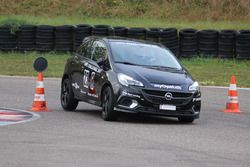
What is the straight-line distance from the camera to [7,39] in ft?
104

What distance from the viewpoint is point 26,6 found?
4500 cm

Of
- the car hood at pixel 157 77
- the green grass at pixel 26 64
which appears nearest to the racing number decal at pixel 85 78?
the car hood at pixel 157 77

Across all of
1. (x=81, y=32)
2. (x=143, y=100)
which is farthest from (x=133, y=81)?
(x=81, y=32)

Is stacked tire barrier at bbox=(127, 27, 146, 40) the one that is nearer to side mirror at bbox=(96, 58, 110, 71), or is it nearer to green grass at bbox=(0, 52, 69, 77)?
green grass at bbox=(0, 52, 69, 77)

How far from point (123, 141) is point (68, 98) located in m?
5.13

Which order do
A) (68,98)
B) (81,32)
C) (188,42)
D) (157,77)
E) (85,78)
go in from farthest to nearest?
(81,32), (188,42), (68,98), (85,78), (157,77)

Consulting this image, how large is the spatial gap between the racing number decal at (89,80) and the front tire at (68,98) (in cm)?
86

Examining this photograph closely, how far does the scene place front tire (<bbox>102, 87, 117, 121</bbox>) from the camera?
47.1 ft

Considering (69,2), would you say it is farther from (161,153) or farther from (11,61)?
(161,153)

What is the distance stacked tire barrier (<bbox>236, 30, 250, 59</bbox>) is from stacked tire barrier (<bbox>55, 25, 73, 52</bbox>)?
658cm

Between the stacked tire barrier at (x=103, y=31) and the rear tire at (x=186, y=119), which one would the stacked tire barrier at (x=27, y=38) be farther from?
the rear tire at (x=186, y=119)

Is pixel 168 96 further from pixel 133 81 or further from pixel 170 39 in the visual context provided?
pixel 170 39

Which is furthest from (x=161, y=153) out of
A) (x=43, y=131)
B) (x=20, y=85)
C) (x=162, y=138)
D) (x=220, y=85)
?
(x=220, y=85)

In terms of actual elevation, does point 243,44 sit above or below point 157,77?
below
